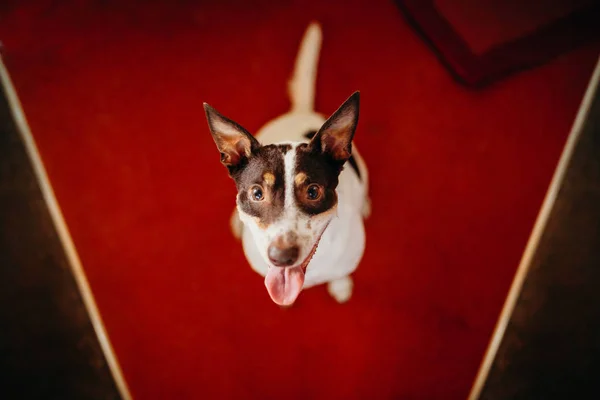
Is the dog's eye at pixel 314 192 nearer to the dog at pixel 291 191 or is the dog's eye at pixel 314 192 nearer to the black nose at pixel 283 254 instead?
the dog at pixel 291 191

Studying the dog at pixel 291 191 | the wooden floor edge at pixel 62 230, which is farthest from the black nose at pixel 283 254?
the wooden floor edge at pixel 62 230

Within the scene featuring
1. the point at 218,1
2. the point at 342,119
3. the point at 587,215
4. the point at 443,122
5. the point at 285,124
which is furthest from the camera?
the point at 218,1

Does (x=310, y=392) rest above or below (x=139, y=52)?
below

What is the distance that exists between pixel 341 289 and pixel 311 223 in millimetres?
913

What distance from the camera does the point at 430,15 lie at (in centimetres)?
259

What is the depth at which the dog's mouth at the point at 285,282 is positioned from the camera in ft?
5.21

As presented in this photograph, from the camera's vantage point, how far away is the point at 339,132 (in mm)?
1454

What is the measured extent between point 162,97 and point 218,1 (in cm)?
74

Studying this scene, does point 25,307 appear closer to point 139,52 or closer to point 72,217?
point 72,217

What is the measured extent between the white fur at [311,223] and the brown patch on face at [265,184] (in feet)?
0.07

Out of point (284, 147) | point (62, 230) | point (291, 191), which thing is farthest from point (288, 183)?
point (62, 230)

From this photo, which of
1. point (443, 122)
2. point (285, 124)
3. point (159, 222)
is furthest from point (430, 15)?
point (159, 222)

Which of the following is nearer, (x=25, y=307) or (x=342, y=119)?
(x=342, y=119)

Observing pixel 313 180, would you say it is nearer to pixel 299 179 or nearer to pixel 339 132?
pixel 299 179
